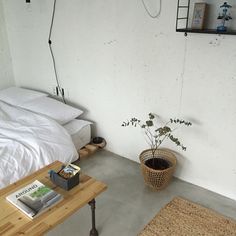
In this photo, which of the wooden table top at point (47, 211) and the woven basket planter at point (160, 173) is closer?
the wooden table top at point (47, 211)

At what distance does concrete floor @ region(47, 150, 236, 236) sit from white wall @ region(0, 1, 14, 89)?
5.23 ft

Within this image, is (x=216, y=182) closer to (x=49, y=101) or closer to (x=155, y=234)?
(x=155, y=234)

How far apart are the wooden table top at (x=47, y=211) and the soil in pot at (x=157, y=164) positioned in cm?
77

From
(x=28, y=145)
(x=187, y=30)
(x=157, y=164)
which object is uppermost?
(x=187, y=30)

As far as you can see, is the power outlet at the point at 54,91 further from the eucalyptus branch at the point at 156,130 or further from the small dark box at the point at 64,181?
the small dark box at the point at 64,181

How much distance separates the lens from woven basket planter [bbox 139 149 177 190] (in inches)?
83.7

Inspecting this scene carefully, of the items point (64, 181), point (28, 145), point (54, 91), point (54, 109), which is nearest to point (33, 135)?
point (28, 145)

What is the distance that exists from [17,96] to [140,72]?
1436 millimetres

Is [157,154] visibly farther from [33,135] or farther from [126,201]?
[33,135]

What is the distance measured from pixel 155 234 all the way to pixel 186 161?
748 mm

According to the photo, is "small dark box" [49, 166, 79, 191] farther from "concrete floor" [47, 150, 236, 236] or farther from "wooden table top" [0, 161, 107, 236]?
"concrete floor" [47, 150, 236, 236]

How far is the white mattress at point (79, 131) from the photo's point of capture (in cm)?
264

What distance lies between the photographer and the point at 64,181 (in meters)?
1.57

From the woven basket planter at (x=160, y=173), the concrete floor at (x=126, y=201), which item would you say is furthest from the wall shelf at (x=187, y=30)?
the concrete floor at (x=126, y=201)
